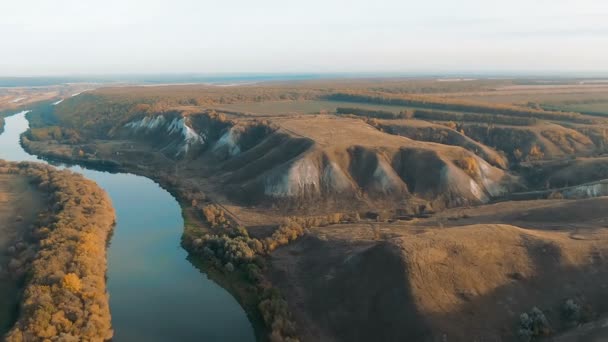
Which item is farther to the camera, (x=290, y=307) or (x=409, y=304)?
(x=290, y=307)

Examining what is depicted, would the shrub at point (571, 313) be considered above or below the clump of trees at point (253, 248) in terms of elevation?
above

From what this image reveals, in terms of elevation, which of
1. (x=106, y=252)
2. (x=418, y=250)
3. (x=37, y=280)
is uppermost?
(x=418, y=250)

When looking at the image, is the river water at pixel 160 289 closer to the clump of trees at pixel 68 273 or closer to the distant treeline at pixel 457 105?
the clump of trees at pixel 68 273

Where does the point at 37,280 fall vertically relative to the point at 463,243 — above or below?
below

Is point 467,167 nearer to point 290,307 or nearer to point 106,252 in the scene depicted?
point 290,307

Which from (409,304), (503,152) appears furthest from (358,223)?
(503,152)

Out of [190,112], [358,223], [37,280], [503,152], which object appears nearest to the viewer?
[37,280]

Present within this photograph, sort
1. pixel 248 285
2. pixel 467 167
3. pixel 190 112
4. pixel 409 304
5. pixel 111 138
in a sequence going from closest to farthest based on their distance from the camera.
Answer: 1. pixel 409 304
2. pixel 248 285
3. pixel 467 167
4. pixel 190 112
5. pixel 111 138

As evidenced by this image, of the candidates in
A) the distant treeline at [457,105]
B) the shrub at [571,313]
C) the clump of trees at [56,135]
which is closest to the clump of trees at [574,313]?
the shrub at [571,313]
